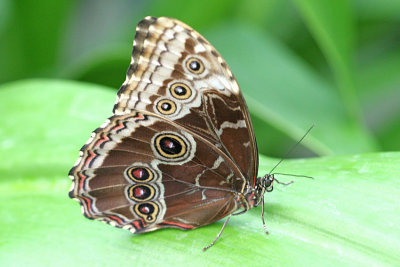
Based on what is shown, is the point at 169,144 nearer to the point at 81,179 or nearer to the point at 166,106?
the point at 166,106

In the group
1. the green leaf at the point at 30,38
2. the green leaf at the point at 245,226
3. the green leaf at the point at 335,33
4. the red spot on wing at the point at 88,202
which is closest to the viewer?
the green leaf at the point at 245,226

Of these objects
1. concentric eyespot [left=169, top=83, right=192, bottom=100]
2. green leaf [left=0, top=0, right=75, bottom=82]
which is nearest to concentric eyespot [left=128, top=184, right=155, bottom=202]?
concentric eyespot [left=169, top=83, right=192, bottom=100]

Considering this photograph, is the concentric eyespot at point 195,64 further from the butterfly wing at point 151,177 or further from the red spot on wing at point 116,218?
the red spot on wing at point 116,218

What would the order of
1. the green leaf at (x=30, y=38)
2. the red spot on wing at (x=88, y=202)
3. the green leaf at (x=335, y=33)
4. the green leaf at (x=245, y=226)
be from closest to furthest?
the green leaf at (x=245, y=226), the red spot on wing at (x=88, y=202), the green leaf at (x=335, y=33), the green leaf at (x=30, y=38)

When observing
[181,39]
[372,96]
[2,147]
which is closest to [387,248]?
[181,39]

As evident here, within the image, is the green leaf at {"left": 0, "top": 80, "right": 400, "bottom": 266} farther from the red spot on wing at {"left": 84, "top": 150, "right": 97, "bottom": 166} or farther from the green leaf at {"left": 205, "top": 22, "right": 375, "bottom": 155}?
the green leaf at {"left": 205, "top": 22, "right": 375, "bottom": 155}

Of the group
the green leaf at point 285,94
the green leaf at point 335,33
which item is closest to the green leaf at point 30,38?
the green leaf at point 285,94
